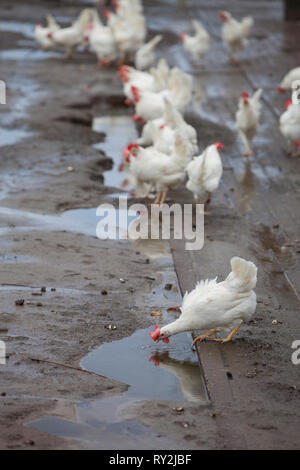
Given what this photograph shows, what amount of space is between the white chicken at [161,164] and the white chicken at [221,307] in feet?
10.00

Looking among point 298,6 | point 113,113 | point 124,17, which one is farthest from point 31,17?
point 113,113

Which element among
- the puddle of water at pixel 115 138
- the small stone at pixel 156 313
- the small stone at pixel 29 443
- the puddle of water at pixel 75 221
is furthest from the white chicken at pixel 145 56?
the small stone at pixel 29 443

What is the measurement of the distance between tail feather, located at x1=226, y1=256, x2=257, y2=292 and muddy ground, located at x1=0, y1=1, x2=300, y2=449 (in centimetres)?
47

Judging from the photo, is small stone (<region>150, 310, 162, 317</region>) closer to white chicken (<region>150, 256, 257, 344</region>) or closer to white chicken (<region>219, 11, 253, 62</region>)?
white chicken (<region>150, 256, 257, 344</region>)

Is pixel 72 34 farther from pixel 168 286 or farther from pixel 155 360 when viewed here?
pixel 155 360

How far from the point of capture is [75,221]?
8.25 meters

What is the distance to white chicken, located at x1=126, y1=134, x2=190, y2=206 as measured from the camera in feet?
27.8

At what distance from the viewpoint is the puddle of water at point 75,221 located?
7919 mm

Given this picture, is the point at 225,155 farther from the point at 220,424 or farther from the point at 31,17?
the point at 31,17

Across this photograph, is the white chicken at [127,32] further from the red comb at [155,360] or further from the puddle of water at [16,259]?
the red comb at [155,360]

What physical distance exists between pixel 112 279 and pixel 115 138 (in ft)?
17.3

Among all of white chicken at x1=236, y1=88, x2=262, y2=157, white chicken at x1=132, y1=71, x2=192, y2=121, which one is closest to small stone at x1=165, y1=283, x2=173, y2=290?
white chicken at x1=236, y1=88, x2=262, y2=157

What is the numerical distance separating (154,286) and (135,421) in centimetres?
223

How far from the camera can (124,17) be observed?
1808 cm
